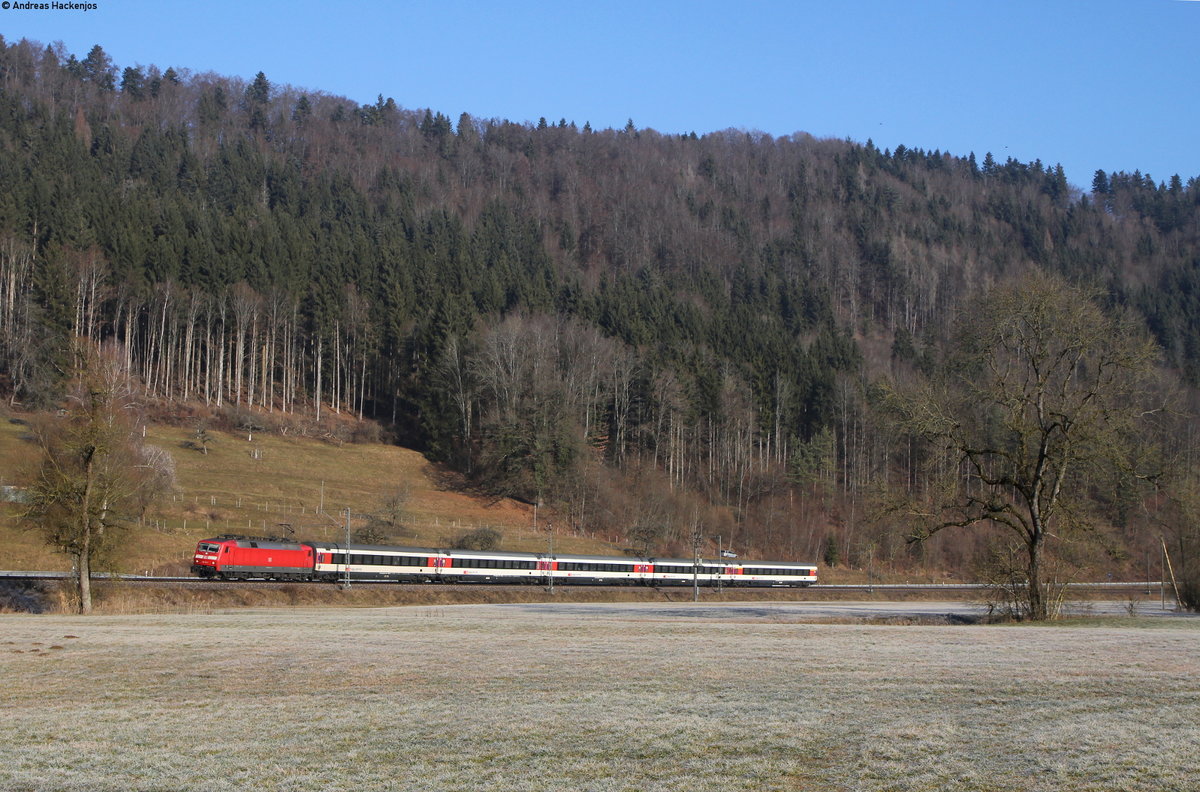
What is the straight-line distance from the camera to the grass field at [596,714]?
36.5 feet

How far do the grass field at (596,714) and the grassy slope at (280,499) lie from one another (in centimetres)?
4232

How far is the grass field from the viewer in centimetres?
1113

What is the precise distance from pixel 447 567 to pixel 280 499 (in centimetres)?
2316

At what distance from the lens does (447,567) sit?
66375mm

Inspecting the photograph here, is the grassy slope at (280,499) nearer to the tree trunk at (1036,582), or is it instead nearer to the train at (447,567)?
the train at (447,567)

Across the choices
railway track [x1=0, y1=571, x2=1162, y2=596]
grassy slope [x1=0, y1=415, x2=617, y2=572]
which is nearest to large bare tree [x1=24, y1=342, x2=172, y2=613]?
railway track [x1=0, y1=571, x2=1162, y2=596]

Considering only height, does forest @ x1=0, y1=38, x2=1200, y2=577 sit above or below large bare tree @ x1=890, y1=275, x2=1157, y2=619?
above

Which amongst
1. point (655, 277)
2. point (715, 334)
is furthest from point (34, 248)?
point (655, 277)

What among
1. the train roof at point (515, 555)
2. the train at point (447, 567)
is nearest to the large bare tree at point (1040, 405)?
the train at point (447, 567)

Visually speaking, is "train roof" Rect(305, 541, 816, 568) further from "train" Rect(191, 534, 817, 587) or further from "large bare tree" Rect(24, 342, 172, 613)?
"large bare tree" Rect(24, 342, 172, 613)

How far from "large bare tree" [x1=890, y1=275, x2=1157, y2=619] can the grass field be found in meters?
9.42

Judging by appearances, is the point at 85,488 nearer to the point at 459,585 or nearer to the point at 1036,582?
the point at 459,585

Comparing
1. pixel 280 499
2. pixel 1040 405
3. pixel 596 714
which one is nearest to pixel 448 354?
pixel 280 499

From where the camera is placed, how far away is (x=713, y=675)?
61.9 feet
